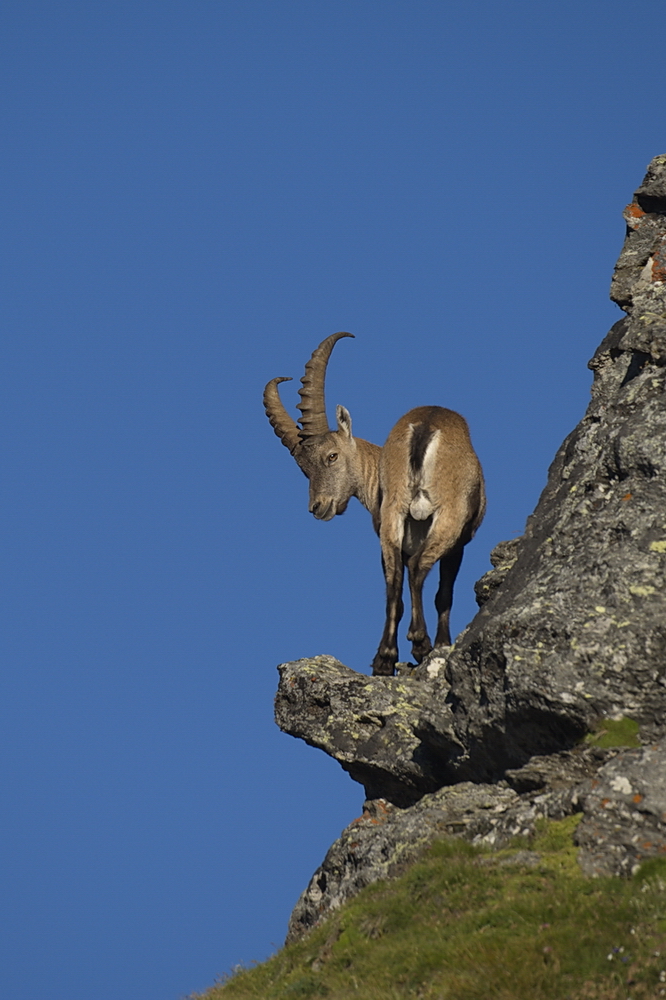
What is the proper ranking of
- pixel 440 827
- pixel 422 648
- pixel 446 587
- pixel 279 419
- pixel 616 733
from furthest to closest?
1. pixel 279 419
2. pixel 446 587
3. pixel 422 648
4. pixel 440 827
5. pixel 616 733

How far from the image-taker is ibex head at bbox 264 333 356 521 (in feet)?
64.9

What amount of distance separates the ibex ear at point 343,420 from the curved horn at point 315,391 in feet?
0.93

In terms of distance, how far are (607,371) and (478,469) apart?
331 centimetres

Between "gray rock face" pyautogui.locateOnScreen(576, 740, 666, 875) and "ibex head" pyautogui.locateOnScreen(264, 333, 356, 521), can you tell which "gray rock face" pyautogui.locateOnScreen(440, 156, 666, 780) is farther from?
"ibex head" pyautogui.locateOnScreen(264, 333, 356, 521)

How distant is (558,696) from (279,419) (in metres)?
11.0

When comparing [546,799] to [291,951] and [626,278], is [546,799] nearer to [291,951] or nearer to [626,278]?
[291,951]

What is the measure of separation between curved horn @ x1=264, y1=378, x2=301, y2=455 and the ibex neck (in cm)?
124

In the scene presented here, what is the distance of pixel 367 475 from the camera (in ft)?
64.7

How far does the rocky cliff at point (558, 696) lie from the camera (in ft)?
32.7

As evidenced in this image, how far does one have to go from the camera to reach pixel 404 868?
10320mm

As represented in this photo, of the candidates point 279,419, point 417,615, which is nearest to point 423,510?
point 417,615

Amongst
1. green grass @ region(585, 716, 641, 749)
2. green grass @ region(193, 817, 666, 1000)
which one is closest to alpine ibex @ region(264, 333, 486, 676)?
green grass @ region(585, 716, 641, 749)

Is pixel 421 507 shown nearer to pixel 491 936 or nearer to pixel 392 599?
pixel 392 599

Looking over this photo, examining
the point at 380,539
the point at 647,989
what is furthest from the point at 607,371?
the point at 647,989
